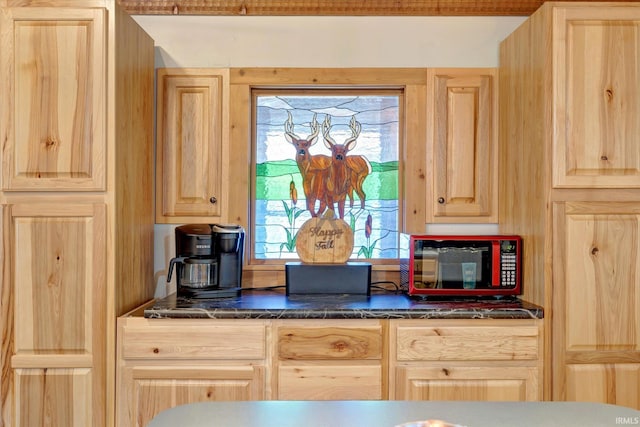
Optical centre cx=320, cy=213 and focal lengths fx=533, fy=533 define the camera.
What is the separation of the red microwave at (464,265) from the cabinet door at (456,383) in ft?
1.19

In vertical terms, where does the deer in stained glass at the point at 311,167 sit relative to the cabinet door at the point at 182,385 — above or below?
above

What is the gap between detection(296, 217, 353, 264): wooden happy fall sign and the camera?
237 centimetres

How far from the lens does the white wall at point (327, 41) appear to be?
2570 millimetres

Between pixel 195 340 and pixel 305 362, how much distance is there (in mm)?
420

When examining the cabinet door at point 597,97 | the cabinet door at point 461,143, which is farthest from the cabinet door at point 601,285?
the cabinet door at point 461,143

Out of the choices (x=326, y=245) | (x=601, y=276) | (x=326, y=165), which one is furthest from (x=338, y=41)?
(x=601, y=276)

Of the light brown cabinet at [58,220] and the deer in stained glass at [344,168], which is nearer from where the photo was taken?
the light brown cabinet at [58,220]

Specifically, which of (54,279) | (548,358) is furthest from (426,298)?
(54,279)

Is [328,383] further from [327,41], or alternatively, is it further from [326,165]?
[327,41]

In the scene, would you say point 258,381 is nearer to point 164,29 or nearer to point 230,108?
point 230,108

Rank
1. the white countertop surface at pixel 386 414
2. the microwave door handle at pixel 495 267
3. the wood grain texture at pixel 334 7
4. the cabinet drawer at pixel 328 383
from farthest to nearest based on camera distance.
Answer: the wood grain texture at pixel 334 7 → the microwave door handle at pixel 495 267 → the cabinet drawer at pixel 328 383 → the white countertop surface at pixel 386 414

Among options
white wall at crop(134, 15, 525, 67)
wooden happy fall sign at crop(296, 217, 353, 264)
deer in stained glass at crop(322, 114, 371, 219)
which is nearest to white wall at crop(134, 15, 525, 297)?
white wall at crop(134, 15, 525, 67)

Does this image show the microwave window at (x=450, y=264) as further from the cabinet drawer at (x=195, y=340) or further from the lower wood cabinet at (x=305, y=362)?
the cabinet drawer at (x=195, y=340)

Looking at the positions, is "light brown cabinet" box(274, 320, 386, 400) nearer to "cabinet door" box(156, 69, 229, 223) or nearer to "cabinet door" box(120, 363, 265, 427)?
"cabinet door" box(120, 363, 265, 427)
